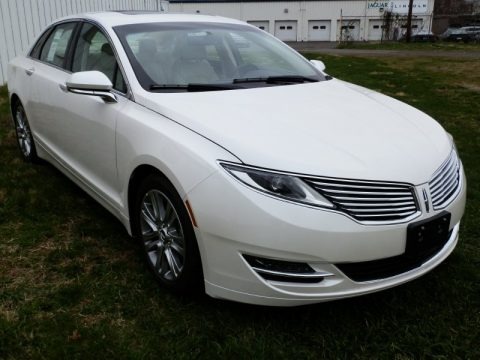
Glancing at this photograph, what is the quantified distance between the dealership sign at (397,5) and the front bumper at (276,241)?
53.8 meters

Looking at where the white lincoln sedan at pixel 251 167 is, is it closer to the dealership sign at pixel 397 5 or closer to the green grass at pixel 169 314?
the green grass at pixel 169 314

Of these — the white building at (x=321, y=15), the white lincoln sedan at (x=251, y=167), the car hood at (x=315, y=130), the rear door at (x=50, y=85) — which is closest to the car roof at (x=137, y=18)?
the white lincoln sedan at (x=251, y=167)

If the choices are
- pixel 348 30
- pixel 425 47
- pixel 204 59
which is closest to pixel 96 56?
pixel 204 59

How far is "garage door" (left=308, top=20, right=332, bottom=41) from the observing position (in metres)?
52.2

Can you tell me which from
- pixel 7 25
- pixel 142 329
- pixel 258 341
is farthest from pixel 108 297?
pixel 7 25

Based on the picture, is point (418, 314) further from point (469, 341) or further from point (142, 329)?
point (142, 329)

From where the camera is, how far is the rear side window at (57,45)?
158 inches

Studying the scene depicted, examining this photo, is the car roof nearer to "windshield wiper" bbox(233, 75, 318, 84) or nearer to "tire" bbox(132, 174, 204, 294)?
"windshield wiper" bbox(233, 75, 318, 84)

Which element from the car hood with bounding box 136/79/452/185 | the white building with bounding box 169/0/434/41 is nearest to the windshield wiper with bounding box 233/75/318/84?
the car hood with bounding box 136/79/452/185

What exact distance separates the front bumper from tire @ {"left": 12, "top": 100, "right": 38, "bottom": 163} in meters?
3.09

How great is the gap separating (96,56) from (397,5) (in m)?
54.1

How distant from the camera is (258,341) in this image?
7.80 ft

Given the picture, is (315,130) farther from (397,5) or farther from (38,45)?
(397,5)

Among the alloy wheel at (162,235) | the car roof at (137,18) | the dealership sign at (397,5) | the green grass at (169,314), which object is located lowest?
the green grass at (169,314)
